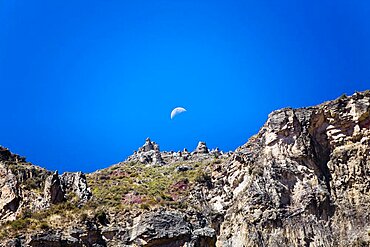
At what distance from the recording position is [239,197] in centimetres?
4706

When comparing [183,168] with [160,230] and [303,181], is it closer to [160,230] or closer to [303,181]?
[303,181]

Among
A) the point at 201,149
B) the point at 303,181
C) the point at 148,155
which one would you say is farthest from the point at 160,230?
the point at 201,149

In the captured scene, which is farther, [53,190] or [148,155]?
[148,155]

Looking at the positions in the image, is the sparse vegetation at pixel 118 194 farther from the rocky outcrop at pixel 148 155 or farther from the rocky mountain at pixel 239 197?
the rocky outcrop at pixel 148 155

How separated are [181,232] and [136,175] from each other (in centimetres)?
2094

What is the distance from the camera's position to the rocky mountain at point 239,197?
1487 inches

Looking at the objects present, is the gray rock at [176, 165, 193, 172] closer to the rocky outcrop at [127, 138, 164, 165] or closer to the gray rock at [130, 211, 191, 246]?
the rocky outcrop at [127, 138, 164, 165]

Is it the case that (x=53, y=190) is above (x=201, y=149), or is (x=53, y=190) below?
below

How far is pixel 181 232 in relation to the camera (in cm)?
3803

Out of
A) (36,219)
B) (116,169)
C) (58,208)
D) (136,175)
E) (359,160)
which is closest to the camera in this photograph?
(36,219)

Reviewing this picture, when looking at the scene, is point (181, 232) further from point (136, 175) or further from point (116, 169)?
point (116, 169)

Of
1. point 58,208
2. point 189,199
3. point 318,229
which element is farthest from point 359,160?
point 58,208

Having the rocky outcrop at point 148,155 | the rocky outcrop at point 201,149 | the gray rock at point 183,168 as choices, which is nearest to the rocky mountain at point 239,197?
the gray rock at point 183,168

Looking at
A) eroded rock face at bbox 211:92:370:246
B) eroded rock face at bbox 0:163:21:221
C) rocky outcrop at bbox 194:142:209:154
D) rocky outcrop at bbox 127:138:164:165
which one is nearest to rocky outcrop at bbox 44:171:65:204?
eroded rock face at bbox 0:163:21:221
